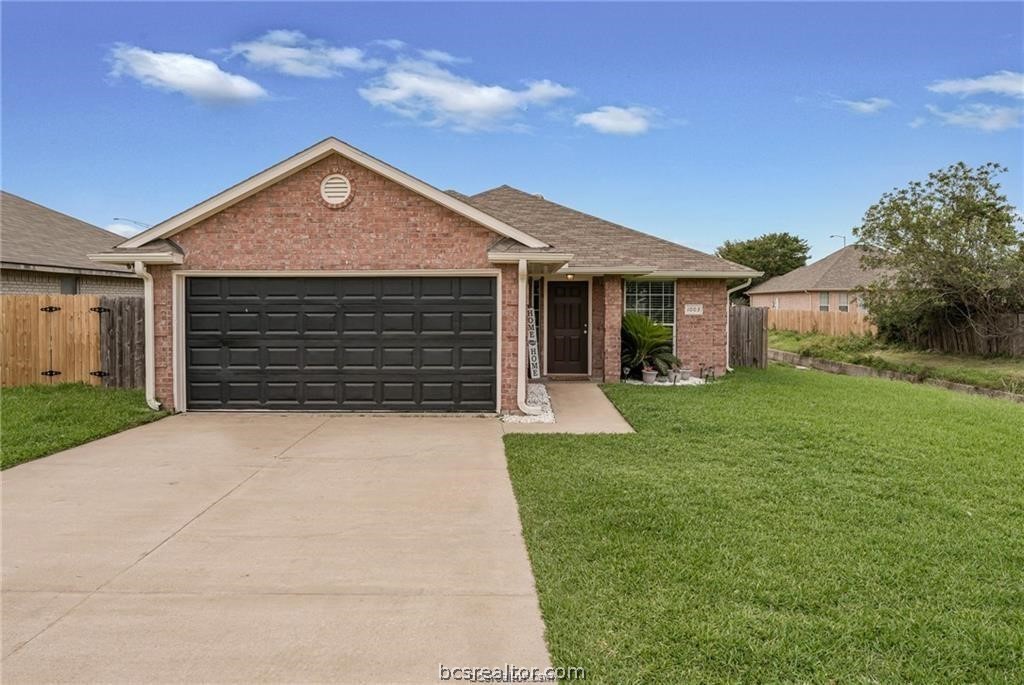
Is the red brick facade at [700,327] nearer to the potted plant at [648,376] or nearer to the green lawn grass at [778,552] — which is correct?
the potted plant at [648,376]

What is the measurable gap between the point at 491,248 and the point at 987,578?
750cm

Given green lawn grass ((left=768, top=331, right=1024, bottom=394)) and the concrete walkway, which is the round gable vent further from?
green lawn grass ((left=768, top=331, right=1024, bottom=394))

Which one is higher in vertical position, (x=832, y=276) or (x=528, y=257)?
(x=832, y=276)

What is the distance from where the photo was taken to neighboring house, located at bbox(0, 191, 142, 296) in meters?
14.9

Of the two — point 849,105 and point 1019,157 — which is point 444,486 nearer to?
point 849,105

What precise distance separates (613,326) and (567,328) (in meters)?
1.10

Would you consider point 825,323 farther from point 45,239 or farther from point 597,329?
point 45,239

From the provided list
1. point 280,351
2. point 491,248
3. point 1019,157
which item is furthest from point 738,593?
point 1019,157

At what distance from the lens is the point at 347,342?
10.6 metres

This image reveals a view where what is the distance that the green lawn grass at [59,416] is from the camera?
8086 millimetres

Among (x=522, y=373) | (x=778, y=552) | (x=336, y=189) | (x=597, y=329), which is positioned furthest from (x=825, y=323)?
(x=778, y=552)

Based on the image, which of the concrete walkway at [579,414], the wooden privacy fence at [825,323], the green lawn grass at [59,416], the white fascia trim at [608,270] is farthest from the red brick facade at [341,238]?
the wooden privacy fence at [825,323]

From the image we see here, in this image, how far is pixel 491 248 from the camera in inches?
402

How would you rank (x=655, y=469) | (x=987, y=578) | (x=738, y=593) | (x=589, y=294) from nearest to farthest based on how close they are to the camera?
(x=738, y=593)
(x=987, y=578)
(x=655, y=469)
(x=589, y=294)
